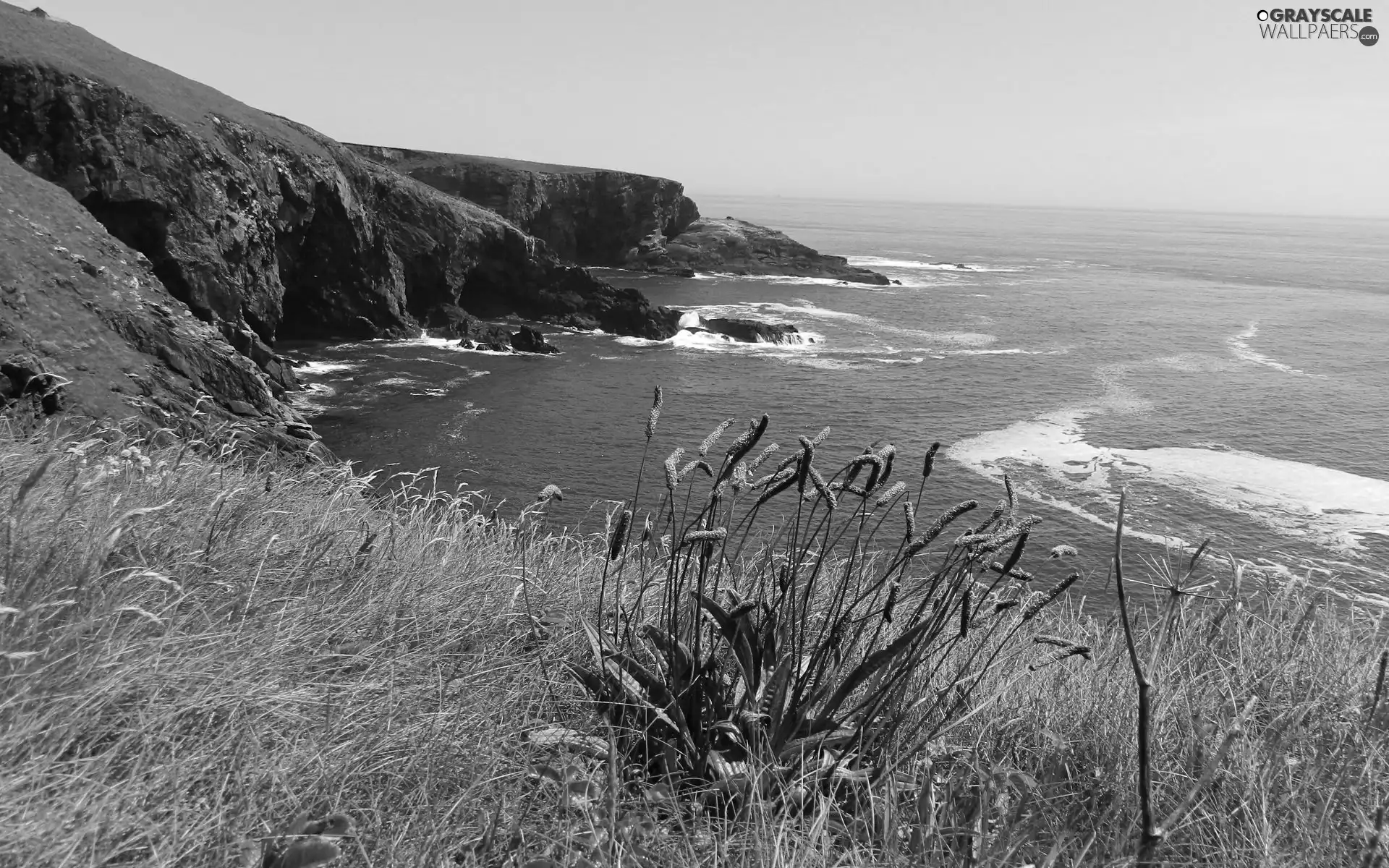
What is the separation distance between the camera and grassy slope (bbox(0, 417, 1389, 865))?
2328 millimetres

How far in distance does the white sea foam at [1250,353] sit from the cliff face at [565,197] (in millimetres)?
51307

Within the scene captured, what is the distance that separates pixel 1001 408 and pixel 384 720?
35.6 m

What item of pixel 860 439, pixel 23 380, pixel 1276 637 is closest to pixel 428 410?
pixel 860 439

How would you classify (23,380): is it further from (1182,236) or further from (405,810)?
(1182,236)

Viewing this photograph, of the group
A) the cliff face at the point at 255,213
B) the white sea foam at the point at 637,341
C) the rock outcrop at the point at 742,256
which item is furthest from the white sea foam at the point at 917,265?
the white sea foam at the point at 637,341

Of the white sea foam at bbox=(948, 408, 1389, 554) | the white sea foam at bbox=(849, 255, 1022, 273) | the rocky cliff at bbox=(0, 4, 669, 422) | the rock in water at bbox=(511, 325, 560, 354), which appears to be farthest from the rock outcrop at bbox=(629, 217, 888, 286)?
the white sea foam at bbox=(948, 408, 1389, 554)

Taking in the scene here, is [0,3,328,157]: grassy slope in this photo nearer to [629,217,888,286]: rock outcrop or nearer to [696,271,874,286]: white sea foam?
[696,271,874,286]: white sea foam

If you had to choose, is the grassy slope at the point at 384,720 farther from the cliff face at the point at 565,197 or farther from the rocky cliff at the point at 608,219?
the cliff face at the point at 565,197

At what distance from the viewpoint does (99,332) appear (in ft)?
62.5

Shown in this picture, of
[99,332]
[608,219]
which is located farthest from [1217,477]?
[608,219]

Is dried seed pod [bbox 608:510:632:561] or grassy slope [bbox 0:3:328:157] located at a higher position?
grassy slope [bbox 0:3:328:157]

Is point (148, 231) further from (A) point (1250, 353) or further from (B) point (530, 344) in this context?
(A) point (1250, 353)

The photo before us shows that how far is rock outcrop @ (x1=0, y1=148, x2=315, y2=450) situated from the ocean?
14.0 feet

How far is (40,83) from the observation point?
3488cm
